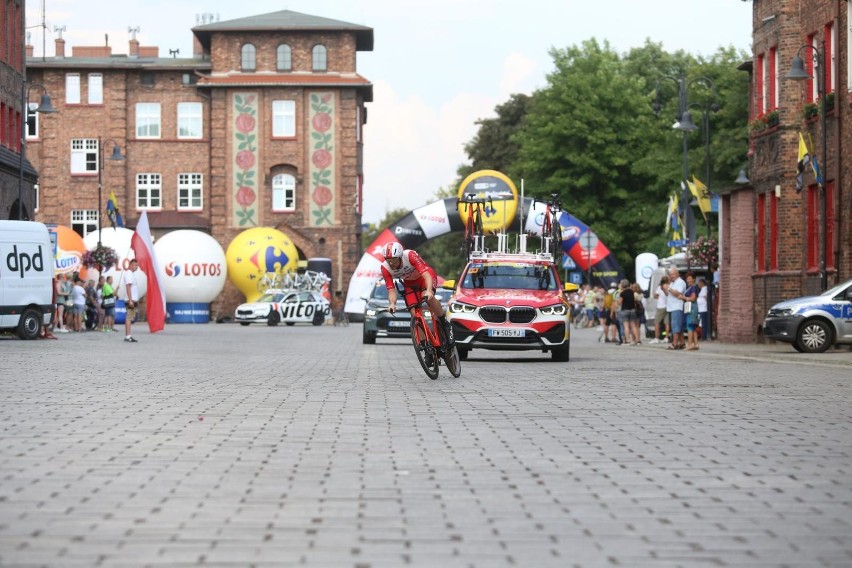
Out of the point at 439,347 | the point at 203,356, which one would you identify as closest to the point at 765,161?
the point at 203,356

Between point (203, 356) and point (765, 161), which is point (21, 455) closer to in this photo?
point (203, 356)

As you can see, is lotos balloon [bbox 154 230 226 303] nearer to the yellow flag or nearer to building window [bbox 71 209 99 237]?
building window [bbox 71 209 99 237]

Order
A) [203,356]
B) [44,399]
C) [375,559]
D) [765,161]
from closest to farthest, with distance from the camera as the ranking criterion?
[375,559] < [44,399] < [203,356] < [765,161]

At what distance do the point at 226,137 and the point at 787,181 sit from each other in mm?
51330

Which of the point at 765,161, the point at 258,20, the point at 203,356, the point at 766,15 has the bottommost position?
the point at 203,356

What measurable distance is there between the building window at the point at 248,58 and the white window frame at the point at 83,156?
9183 millimetres

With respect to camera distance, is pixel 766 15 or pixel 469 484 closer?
pixel 469 484

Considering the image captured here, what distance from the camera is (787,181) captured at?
41.2 metres

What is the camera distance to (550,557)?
686cm

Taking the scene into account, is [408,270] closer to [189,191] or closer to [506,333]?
[506,333]

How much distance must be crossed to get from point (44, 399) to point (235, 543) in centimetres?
949

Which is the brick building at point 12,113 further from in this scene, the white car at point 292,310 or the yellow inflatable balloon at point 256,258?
the yellow inflatable balloon at point 256,258

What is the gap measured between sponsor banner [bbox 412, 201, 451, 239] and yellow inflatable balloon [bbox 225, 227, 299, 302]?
22.9 meters

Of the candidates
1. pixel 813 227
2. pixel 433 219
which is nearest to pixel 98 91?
pixel 433 219
